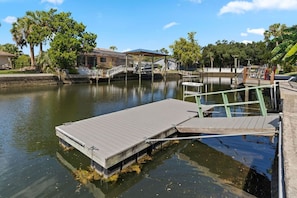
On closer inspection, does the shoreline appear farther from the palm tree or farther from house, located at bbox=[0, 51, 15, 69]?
house, located at bbox=[0, 51, 15, 69]

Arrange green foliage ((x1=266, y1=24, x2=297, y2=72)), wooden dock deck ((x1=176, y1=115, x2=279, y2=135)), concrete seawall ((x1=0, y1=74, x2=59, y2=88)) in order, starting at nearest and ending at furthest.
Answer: wooden dock deck ((x1=176, y1=115, x2=279, y2=135)), green foliage ((x1=266, y1=24, x2=297, y2=72)), concrete seawall ((x1=0, y1=74, x2=59, y2=88))

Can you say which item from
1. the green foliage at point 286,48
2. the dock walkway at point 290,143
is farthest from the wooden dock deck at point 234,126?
the green foliage at point 286,48

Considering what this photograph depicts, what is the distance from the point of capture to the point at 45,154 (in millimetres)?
6875

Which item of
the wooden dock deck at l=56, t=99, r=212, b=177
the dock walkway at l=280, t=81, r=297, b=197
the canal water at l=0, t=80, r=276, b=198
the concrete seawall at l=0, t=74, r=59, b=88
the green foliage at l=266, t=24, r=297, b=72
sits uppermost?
the green foliage at l=266, t=24, r=297, b=72

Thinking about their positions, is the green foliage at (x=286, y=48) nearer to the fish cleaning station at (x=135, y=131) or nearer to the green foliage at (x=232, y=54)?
the fish cleaning station at (x=135, y=131)

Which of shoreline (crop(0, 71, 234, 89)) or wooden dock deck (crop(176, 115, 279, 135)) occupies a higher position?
shoreline (crop(0, 71, 234, 89))

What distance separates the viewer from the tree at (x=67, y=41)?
90.5ft

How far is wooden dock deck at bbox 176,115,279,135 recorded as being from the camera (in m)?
6.17

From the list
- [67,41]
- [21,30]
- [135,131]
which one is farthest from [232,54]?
[135,131]

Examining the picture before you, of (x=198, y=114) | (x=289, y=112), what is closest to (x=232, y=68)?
(x=198, y=114)

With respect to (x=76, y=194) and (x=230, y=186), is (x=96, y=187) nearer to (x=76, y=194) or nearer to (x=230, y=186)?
(x=76, y=194)

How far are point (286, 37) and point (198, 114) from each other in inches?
467

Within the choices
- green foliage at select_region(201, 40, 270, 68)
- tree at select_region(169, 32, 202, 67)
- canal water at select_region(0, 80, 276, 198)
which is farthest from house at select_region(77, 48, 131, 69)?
canal water at select_region(0, 80, 276, 198)

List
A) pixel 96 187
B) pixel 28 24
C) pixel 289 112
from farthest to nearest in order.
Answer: pixel 28 24, pixel 96 187, pixel 289 112
